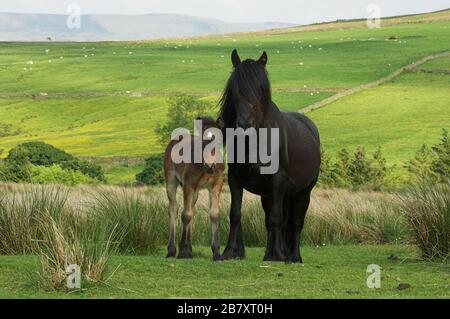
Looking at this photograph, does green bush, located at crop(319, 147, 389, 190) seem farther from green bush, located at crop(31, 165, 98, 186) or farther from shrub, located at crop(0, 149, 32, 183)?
shrub, located at crop(0, 149, 32, 183)

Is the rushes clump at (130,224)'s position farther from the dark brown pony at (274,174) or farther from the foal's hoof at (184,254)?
the dark brown pony at (274,174)

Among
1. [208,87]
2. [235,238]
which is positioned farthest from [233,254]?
[208,87]

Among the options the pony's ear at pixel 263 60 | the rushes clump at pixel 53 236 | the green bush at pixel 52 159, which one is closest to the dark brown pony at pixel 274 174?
the pony's ear at pixel 263 60

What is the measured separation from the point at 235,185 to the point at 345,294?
3.16 meters

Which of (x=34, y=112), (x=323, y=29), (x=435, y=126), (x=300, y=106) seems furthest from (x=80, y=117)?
(x=323, y=29)

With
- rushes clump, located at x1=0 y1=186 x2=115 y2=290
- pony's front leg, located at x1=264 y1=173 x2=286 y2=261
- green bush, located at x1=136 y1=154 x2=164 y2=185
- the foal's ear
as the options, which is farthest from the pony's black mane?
green bush, located at x1=136 y1=154 x2=164 y2=185

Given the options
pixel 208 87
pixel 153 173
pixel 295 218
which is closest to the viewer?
pixel 295 218

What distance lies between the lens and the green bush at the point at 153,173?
4580cm

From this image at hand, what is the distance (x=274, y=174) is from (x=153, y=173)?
34037 mm

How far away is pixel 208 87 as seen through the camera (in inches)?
4104

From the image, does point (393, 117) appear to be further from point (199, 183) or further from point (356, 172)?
point (199, 183)

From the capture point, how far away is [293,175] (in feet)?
45.5

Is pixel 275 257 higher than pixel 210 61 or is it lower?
higher
